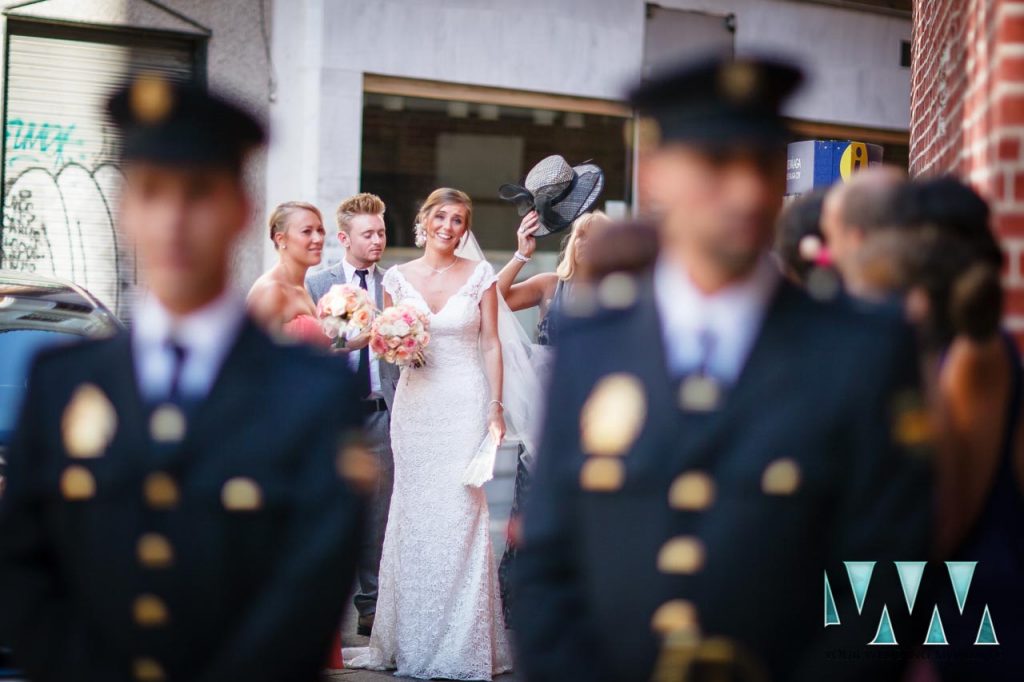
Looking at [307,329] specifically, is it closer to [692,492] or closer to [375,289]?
[375,289]

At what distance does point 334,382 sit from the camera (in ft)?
8.17

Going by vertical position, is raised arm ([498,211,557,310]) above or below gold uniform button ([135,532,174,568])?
above

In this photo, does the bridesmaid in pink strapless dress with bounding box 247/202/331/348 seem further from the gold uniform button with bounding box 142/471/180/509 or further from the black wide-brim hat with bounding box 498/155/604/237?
the gold uniform button with bounding box 142/471/180/509

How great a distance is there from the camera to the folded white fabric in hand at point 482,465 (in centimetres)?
709

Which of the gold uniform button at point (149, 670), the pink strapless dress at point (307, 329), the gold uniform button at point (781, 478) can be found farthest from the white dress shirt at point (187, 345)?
the pink strapless dress at point (307, 329)

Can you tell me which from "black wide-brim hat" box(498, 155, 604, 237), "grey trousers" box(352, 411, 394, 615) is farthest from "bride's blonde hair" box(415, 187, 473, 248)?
"grey trousers" box(352, 411, 394, 615)

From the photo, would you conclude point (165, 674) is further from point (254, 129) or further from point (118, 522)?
point (254, 129)

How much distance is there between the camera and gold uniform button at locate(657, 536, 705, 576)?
231 cm

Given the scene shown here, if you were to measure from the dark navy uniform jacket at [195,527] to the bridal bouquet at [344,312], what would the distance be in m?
4.41

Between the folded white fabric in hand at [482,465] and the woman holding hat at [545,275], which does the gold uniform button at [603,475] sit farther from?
the woman holding hat at [545,275]

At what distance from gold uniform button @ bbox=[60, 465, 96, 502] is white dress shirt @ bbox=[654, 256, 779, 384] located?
1.03m

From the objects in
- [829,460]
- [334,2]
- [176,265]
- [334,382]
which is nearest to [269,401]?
[334,382]

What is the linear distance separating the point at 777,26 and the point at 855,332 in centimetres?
1322

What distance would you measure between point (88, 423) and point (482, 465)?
4.68 metres
